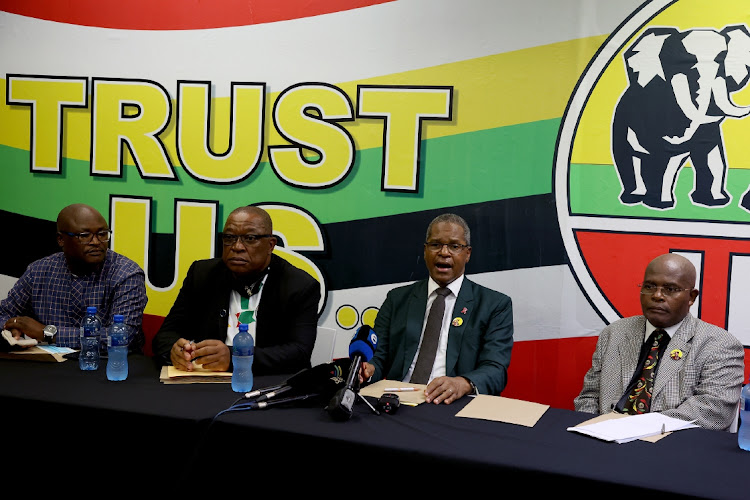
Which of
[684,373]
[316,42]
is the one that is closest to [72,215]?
[316,42]

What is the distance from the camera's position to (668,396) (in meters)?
2.73

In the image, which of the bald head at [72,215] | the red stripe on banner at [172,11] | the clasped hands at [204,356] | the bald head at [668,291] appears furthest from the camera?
the red stripe on banner at [172,11]

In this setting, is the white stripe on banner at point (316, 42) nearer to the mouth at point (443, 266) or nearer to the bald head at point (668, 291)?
the mouth at point (443, 266)

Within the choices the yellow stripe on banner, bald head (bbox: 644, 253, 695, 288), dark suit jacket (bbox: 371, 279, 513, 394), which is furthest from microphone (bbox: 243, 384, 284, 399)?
the yellow stripe on banner

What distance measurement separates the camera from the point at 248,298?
10.7ft

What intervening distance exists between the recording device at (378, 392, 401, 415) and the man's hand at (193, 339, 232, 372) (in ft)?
2.24

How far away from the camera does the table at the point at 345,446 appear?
189cm

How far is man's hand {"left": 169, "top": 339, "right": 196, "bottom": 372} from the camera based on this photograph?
2.74m

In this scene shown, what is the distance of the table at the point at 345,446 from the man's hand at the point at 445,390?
0.15 ft

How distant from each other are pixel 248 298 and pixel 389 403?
1.16m

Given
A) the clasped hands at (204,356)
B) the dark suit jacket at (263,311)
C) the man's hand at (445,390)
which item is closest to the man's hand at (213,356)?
the clasped hands at (204,356)

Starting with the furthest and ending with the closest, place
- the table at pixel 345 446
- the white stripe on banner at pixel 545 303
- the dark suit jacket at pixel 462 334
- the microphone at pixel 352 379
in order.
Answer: the white stripe on banner at pixel 545 303 → the dark suit jacket at pixel 462 334 → the microphone at pixel 352 379 → the table at pixel 345 446

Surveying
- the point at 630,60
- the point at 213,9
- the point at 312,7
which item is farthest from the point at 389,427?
the point at 213,9

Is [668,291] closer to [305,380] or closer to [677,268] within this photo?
[677,268]
